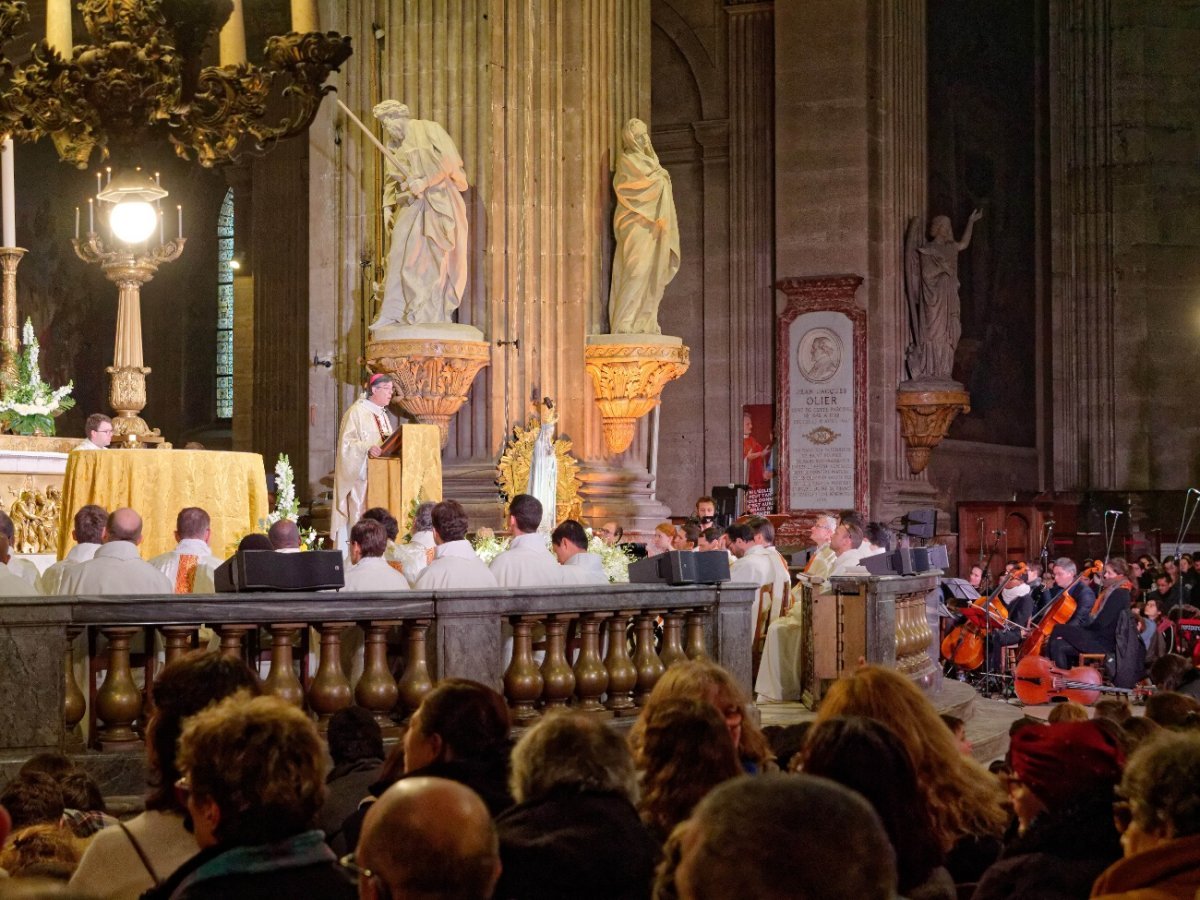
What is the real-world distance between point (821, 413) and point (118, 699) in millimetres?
14939

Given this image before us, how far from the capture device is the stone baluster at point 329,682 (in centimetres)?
697

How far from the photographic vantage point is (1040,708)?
14.8m

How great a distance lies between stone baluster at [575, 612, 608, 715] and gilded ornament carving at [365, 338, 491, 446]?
7.24 metres

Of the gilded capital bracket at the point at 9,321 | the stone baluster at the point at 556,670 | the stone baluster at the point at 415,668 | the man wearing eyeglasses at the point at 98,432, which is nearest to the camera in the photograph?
the stone baluster at the point at 415,668

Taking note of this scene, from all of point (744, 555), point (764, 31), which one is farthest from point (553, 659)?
point (764, 31)

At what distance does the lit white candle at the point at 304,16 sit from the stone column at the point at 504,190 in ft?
25.2

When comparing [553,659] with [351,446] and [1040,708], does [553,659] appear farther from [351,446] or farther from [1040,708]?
[1040,708]

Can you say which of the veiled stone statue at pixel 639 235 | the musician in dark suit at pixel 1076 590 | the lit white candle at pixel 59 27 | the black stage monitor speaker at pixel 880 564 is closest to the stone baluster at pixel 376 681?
the lit white candle at pixel 59 27

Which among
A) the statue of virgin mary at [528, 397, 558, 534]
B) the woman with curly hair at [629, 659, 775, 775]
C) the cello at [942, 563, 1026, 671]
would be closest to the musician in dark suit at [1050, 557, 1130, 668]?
the cello at [942, 563, 1026, 671]

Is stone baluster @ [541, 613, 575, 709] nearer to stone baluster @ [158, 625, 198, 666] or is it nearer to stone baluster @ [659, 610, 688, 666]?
stone baluster @ [659, 610, 688, 666]

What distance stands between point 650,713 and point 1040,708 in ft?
36.4

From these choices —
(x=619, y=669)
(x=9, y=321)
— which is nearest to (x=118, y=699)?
(x=619, y=669)

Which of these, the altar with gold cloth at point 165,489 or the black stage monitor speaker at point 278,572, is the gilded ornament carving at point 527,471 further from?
the black stage monitor speaker at point 278,572

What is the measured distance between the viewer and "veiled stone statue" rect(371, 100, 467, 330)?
1503 centimetres
